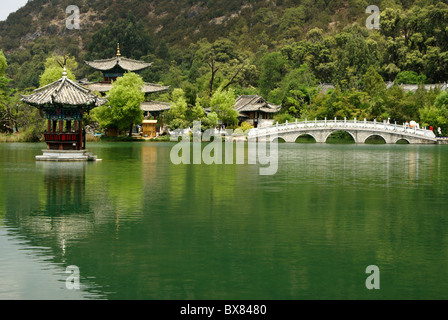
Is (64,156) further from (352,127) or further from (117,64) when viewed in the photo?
(117,64)

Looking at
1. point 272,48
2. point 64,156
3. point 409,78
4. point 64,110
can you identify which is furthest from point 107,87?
point 272,48

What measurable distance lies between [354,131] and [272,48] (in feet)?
209

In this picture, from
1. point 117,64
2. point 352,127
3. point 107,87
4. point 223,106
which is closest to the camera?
point 352,127

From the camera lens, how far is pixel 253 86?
284ft

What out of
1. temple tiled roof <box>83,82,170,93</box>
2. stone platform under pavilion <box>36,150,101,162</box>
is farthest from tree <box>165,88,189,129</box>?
stone platform under pavilion <box>36,150,101,162</box>

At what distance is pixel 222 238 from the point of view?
1149 centimetres

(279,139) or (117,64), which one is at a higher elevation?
(117,64)

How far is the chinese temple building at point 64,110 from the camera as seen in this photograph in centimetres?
2919

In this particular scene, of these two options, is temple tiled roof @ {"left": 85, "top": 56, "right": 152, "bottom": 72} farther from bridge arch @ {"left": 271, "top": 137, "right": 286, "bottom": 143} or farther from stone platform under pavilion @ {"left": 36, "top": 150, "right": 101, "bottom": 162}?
stone platform under pavilion @ {"left": 36, "top": 150, "right": 101, "bottom": 162}

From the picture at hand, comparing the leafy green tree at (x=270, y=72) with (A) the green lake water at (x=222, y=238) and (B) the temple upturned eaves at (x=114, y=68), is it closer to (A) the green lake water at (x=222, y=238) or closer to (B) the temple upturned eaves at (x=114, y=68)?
(B) the temple upturned eaves at (x=114, y=68)

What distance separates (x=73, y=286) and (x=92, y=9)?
502 feet

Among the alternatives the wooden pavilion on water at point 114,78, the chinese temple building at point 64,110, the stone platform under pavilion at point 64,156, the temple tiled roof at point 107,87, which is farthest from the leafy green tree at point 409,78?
the stone platform under pavilion at point 64,156
